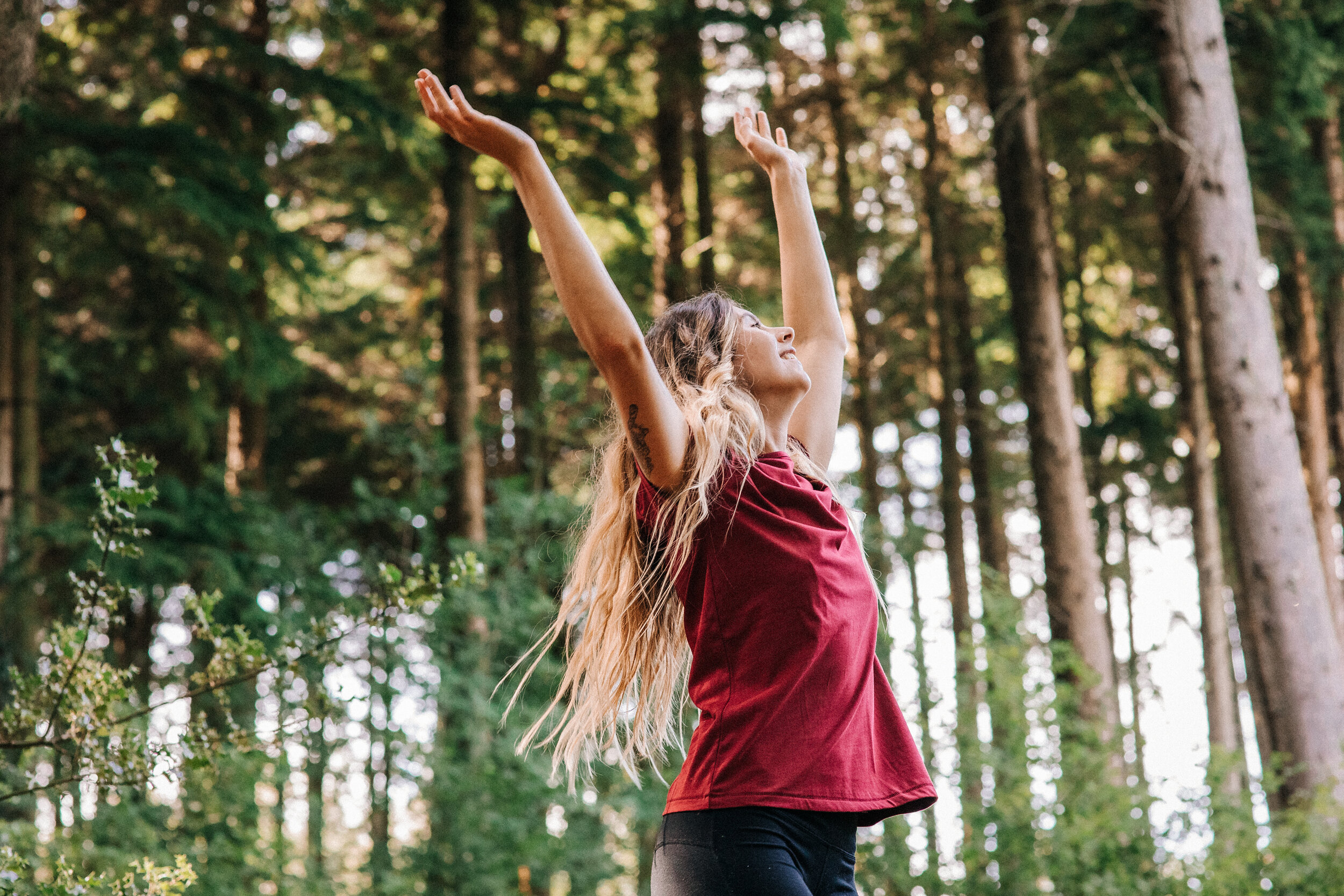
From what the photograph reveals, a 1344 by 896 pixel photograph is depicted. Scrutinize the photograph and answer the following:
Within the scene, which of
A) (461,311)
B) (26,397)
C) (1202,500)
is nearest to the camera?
(26,397)

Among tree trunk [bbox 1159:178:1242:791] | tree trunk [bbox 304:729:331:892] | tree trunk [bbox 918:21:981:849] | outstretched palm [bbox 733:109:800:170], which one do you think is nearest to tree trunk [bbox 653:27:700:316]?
tree trunk [bbox 918:21:981:849]

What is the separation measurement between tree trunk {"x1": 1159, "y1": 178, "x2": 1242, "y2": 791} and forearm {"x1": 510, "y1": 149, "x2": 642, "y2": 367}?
36.1 feet

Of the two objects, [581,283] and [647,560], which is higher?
[581,283]

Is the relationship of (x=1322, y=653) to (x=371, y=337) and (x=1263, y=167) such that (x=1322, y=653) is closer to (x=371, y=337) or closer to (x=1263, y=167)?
(x=1263, y=167)

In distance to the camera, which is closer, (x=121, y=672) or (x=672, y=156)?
(x=121, y=672)

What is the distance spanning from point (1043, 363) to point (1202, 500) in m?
4.91

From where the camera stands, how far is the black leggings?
1.83 m

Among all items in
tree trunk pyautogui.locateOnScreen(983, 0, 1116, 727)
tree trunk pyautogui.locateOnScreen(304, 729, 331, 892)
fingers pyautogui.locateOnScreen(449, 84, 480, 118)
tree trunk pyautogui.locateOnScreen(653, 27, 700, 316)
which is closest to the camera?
fingers pyautogui.locateOnScreen(449, 84, 480, 118)

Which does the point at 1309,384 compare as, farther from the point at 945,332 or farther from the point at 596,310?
the point at 596,310

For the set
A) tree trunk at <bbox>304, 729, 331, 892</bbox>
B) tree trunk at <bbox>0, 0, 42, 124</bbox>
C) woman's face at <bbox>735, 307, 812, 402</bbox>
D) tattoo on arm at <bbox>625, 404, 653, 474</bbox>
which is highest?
tree trunk at <bbox>0, 0, 42, 124</bbox>

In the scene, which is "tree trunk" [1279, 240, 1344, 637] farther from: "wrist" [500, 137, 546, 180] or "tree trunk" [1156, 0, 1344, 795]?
"wrist" [500, 137, 546, 180]

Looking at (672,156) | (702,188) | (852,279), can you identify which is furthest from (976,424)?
(672,156)

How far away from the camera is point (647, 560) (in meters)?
2.16

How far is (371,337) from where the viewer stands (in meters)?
13.9
